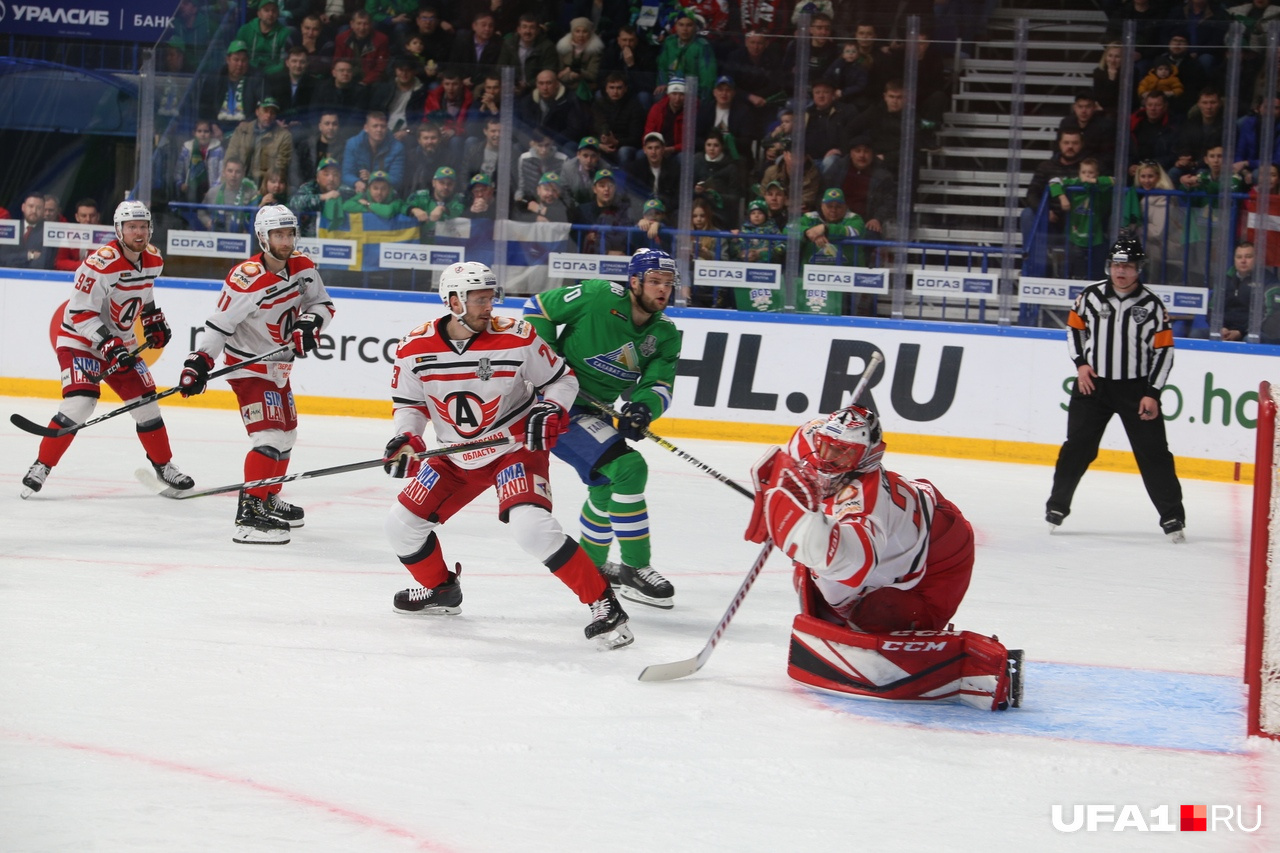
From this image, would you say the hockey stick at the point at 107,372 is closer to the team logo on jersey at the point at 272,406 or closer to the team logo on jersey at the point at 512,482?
the team logo on jersey at the point at 272,406

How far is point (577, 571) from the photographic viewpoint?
3.74 meters

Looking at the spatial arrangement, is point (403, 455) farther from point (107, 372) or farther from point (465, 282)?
point (107, 372)

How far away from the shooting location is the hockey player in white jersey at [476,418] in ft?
12.5

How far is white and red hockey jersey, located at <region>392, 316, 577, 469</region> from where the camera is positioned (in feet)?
12.9

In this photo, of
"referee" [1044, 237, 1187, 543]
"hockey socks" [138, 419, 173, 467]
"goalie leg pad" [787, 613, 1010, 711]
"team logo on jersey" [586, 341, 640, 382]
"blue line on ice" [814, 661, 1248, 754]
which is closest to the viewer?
"blue line on ice" [814, 661, 1248, 754]

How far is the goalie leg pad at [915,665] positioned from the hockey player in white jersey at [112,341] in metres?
3.45

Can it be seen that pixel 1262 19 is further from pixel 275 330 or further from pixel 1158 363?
pixel 275 330

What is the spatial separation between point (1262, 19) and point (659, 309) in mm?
6071

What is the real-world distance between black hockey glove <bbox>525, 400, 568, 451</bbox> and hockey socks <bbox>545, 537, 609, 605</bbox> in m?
0.27

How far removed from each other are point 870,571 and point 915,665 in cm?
31

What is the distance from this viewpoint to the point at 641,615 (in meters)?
4.28

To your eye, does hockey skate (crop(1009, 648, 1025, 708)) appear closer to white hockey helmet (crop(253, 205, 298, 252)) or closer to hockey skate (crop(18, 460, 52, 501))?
white hockey helmet (crop(253, 205, 298, 252))

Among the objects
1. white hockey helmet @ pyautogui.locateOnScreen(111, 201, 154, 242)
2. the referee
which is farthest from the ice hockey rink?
white hockey helmet @ pyautogui.locateOnScreen(111, 201, 154, 242)

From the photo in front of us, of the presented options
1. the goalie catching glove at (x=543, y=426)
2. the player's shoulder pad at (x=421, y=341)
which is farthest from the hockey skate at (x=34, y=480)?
the goalie catching glove at (x=543, y=426)
